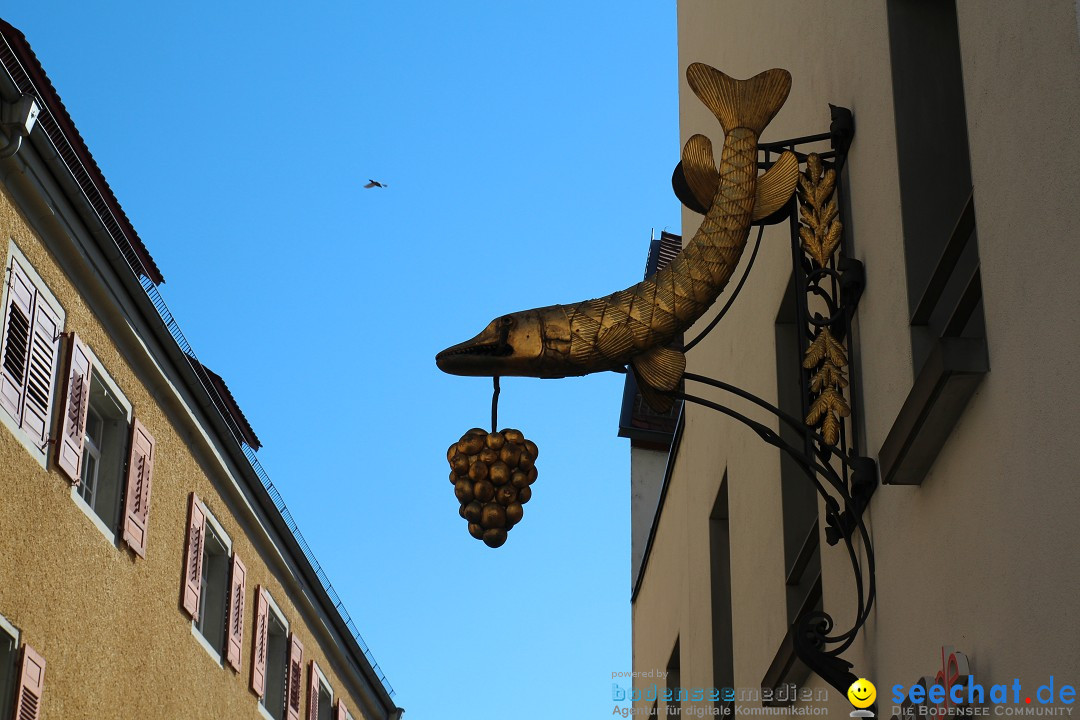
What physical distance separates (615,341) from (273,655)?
640 inches

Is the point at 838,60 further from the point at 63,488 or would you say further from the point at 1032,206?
the point at 63,488

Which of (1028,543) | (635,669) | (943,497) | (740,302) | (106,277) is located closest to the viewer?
(1028,543)

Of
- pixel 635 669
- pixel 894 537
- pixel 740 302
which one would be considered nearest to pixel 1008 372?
pixel 894 537

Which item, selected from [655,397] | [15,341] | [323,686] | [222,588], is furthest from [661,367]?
[323,686]

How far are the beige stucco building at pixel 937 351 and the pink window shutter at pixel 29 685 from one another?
595cm

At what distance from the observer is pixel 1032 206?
12.6ft

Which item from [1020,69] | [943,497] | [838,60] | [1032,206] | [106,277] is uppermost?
[106,277]

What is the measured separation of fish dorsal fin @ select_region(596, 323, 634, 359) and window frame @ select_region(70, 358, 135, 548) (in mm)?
8918

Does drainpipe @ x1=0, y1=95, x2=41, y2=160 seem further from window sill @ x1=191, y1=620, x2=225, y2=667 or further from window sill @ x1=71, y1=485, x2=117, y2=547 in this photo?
window sill @ x1=191, y1=620, x2=225, y2=667

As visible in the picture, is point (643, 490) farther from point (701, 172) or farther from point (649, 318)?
point (649, 318)

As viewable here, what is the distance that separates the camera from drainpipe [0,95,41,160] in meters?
12.0

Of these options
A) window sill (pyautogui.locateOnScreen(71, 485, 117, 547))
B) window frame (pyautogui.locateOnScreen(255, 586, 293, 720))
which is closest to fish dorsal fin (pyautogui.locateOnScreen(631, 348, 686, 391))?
window sill (pyautogui.locateOnScreen(71, 485, 117, 547))

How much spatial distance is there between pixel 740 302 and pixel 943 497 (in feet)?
15.1

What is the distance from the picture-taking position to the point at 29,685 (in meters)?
12.2
